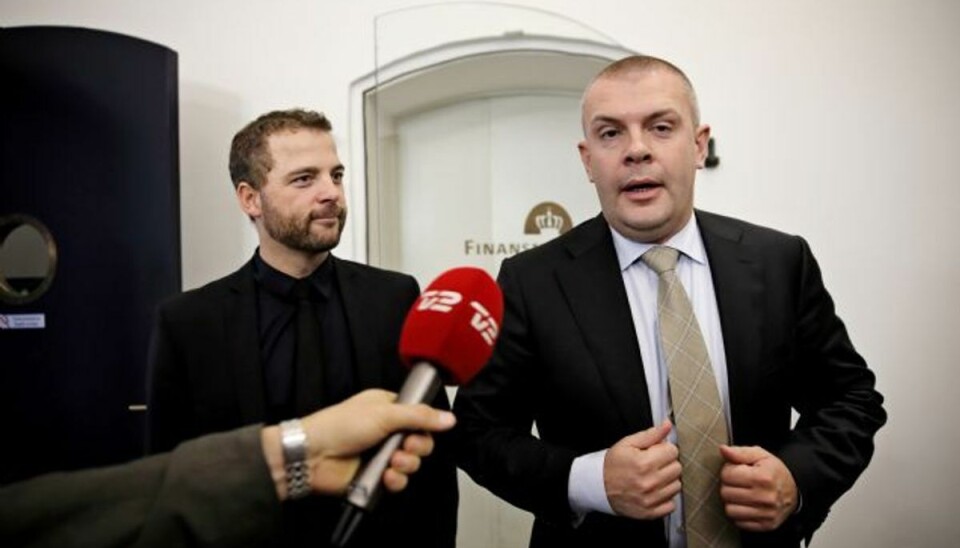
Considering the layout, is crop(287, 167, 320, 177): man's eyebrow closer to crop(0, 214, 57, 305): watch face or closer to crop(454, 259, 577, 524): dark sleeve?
crop(454, 259, 577, 524): dark sleeve

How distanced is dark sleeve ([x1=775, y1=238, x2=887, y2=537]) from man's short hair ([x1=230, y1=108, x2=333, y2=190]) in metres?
1.24

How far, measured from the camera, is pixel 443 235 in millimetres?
2973

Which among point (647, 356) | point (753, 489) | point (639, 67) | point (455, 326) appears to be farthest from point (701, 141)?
point (455, 326)

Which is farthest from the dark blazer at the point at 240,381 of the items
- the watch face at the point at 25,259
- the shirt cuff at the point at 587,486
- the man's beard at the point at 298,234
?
the watch face at the point at 25,259

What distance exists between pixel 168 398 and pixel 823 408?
1403mm

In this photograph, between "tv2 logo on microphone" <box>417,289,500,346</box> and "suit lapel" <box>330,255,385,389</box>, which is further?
"suit lapel" <box>330,255,385,389</box>

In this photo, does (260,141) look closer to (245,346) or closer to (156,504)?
(245,346)

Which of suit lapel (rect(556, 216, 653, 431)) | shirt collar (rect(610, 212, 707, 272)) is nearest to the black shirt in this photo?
suit lapel (rect(556, 216, 653, 431))

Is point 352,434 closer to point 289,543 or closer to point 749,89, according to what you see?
point 289,543

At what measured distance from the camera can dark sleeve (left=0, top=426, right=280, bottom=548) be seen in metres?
0.73

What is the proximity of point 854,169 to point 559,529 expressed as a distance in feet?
6.45

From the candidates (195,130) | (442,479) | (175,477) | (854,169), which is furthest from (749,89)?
(175,477)

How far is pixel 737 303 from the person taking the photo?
1279mm

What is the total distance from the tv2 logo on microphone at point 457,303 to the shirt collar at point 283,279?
0.77 m
